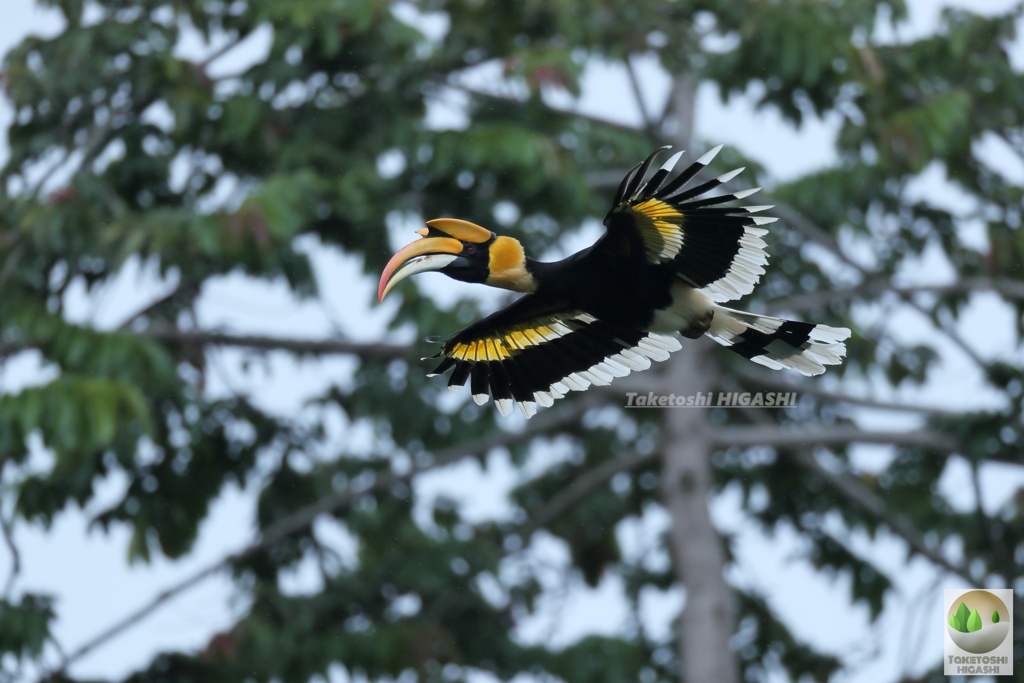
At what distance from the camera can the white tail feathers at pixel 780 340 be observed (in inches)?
173

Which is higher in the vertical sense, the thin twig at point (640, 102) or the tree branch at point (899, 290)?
the thin twig at point (640, 102)

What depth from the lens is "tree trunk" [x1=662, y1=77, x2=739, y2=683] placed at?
8.13 metres

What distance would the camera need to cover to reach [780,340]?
175 inches

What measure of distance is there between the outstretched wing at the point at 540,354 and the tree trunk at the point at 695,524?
3.71 meters

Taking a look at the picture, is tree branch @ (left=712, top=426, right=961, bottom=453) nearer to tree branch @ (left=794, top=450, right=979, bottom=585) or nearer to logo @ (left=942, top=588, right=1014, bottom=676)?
tree branch @ (left=794, top=450, right=979, bottom=585)

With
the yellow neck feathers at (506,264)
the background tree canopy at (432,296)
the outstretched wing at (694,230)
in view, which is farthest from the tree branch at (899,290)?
the yellow neck feathers at (506,264)

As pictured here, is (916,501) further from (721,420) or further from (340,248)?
(340,248)

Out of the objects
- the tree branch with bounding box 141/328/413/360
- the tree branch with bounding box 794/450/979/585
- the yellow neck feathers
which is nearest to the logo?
the tree branch with bounding box 794/450/979/585

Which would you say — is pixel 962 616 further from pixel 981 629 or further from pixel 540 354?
pixel 540 354

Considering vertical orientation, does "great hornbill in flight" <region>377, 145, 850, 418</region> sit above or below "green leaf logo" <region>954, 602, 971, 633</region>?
above

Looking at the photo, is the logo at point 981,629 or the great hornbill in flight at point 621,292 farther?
the logo at point 981,629

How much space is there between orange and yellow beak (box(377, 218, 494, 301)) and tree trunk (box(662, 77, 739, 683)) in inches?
173

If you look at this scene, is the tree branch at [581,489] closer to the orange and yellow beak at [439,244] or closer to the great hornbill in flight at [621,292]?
the great hornbill in flight at [621,292]

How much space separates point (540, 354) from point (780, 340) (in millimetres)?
694
